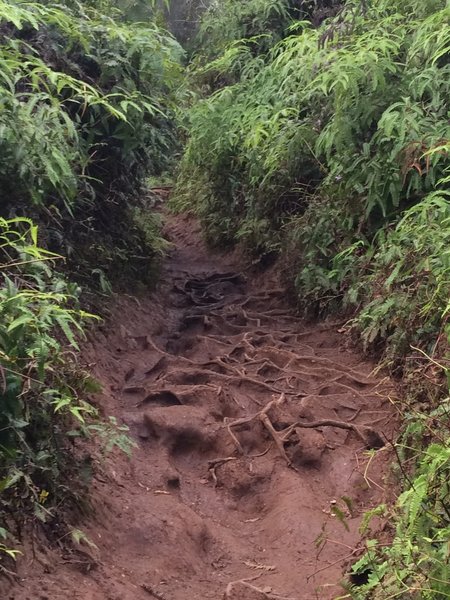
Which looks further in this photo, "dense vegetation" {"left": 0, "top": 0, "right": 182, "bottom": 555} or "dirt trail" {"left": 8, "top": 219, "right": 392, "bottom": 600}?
"dirt trail" {"left": 8, "top": 219, "right": 392, "bottom": 600}

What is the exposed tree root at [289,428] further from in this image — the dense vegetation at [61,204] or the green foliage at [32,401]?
the green foliage at [32,401]

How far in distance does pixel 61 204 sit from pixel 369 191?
314cm

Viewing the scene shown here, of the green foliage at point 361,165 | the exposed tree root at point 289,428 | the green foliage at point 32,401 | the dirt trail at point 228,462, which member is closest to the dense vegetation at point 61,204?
the green foliage at point 32,401

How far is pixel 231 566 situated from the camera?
4344 millimetres

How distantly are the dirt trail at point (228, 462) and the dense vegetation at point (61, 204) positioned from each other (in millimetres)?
463

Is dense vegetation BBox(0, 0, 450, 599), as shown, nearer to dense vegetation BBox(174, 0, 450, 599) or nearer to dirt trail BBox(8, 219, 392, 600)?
dense vegetation BBox(174, 0, 450, 599)

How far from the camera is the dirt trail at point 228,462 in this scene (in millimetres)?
3961

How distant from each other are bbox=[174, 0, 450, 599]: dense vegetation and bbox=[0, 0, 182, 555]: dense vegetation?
168cm

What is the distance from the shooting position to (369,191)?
669 cm

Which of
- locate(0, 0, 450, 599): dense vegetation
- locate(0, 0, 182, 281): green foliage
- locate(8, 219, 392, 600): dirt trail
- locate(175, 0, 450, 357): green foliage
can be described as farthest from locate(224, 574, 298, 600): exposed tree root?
locate(0, 0, 182, 281): green foliage

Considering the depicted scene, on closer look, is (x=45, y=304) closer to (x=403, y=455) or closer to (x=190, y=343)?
(x=403, y=455)

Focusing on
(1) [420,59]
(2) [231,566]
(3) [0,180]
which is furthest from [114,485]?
(1) [420,59]

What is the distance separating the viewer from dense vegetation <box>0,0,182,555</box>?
360 centimetres

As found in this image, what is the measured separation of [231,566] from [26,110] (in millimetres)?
3765
